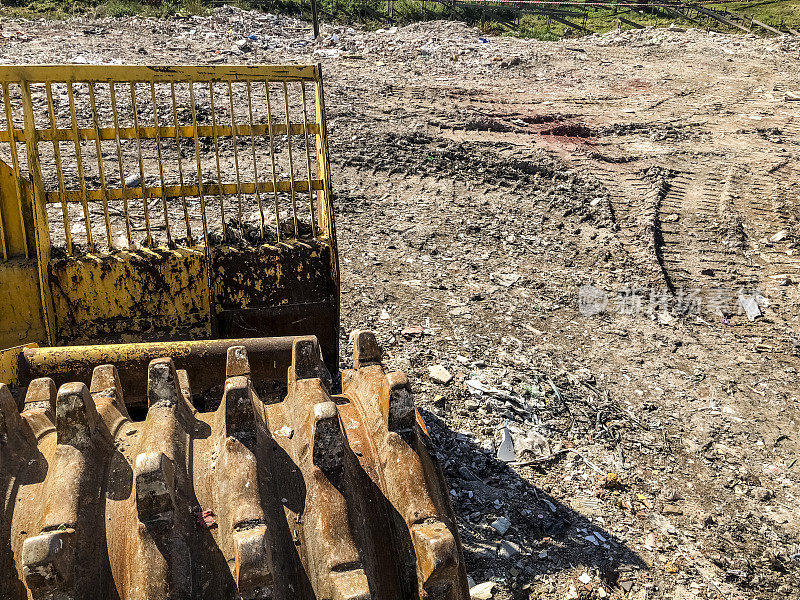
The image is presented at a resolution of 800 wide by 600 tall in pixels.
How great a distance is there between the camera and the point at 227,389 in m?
1.83

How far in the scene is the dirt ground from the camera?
3648mm

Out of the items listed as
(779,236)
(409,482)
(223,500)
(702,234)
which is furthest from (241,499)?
(779,236)

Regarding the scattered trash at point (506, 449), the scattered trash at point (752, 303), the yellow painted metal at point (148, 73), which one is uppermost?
the yellow painted metal at point (148, 73)

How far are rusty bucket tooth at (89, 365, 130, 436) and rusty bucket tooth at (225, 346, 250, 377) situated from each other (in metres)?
0.36

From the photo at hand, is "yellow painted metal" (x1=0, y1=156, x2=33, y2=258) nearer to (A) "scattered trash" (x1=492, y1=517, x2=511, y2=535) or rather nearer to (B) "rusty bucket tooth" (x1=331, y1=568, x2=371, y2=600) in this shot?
(B) "rusty bucket tooth" (x1=331, y1=568, x2=371, y2=600)

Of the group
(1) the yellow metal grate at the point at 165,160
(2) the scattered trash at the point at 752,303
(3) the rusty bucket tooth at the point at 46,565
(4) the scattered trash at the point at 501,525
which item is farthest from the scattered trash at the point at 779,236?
(3) the rusty bucket tooth at the point at 46,565

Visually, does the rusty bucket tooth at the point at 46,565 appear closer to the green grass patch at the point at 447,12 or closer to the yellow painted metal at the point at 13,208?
the yellow painted metal at the point at 13,208

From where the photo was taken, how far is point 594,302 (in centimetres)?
610

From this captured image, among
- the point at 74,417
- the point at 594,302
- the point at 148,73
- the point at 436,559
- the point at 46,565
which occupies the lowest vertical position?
the point at 594,302

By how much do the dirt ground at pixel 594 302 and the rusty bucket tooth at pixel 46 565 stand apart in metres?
2.33

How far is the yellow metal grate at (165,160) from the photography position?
3.38 m

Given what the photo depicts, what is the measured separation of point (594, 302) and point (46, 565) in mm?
5379

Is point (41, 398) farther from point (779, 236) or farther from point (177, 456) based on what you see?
point (779, 236)

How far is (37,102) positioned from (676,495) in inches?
398
